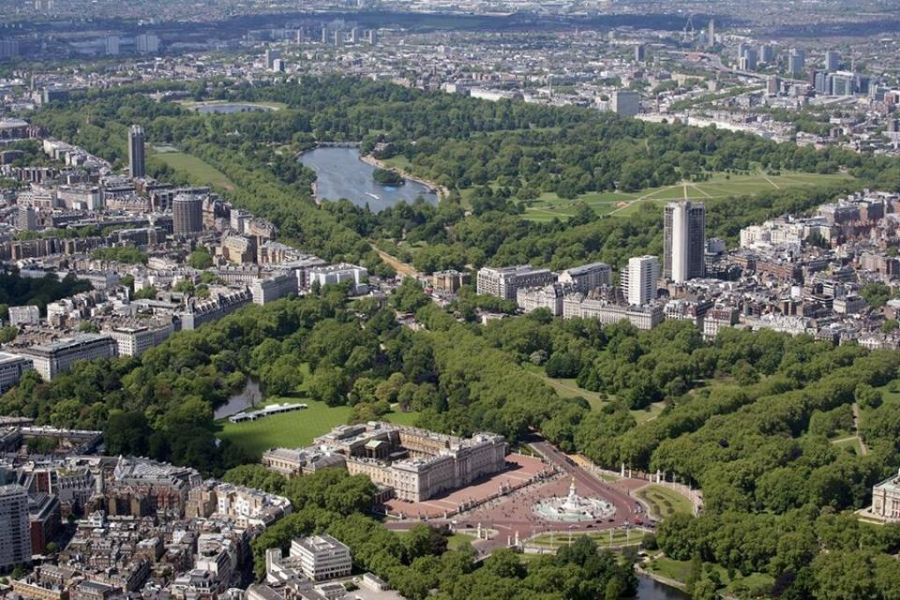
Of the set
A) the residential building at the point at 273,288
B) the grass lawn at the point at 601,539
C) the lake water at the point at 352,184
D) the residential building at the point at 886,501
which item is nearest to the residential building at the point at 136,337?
the residential building at the point at 273,288

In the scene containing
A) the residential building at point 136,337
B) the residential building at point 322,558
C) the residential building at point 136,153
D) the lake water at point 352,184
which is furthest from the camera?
the residential building at point 136,153

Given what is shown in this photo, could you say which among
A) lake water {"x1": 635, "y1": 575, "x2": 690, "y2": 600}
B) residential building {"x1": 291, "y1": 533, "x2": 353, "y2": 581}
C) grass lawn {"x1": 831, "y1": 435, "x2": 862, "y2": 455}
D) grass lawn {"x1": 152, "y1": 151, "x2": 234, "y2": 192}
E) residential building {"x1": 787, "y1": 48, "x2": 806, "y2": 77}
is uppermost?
residential building {"x1": 291, "y1": 533, "x2": 353, "y2": 581}

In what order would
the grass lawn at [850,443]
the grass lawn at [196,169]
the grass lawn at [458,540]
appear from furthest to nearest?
the grass lawn at [196,169], the grass lawn at [850,443], the grass lawn at [458,540]

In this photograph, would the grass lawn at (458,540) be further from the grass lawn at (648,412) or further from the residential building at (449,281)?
the residential building at (449,281)

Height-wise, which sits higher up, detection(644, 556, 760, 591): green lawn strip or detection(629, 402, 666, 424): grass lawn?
detection(644, 556, 760, 591): green lawn strip

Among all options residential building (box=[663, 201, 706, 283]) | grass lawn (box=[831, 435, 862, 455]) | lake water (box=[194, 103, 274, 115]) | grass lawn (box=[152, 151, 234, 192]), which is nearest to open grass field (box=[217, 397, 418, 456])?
grass lawn (box=[831, 435, 862, 455])

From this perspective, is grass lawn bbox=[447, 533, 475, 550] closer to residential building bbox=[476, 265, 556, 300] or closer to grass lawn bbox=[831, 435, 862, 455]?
grass lawn bbox=[831, 435, 862, 455]

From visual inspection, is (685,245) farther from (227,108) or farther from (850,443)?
(227,108)
